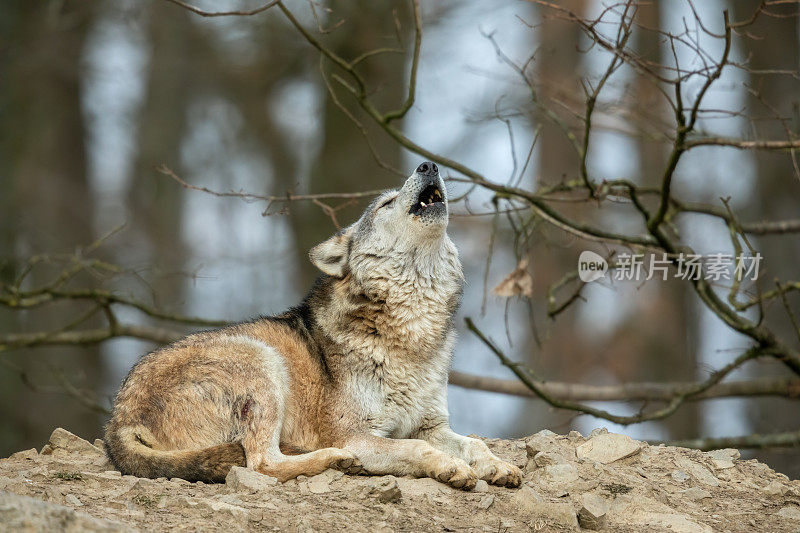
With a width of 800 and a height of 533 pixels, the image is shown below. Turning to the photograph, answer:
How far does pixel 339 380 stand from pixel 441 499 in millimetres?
1295

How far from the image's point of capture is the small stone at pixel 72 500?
521 centimetres

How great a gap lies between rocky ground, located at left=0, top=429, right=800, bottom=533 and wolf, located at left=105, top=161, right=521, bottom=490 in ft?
0.56

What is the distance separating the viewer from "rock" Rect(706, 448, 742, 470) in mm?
7000

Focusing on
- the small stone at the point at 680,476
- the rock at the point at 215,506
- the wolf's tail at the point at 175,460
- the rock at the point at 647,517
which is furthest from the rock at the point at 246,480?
the small stone at the point at 680,476

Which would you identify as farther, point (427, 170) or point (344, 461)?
point (427, 170)

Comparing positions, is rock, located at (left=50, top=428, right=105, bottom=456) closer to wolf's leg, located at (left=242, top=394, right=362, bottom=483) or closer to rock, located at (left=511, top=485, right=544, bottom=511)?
wolf's leg, located at (left=242, top=394, right=362, bottom=483)

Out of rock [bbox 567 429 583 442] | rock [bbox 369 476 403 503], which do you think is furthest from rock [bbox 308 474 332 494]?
rock [bbox 567 429 583 442]

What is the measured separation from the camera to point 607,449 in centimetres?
697

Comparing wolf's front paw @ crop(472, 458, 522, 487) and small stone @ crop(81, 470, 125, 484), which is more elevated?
wolf's front paw @ crop(472, 458, 522, 487)

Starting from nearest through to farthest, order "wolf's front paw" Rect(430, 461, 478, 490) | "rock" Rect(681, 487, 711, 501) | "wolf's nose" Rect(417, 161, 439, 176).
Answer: "wolf's front paw" Rect(430, 461, 478, 490), "rock" Rect(681, 487, 711, 501), "wolf's nose" Rect(417, 161, 439, 176)

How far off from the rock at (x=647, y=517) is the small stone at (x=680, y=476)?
0.67m

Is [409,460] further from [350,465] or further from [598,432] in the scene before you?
[598,432]

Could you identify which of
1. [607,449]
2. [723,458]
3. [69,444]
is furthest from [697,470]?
[69,444]

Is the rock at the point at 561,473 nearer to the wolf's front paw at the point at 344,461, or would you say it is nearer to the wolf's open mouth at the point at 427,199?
the wolf's front paw at the point at 344,461
